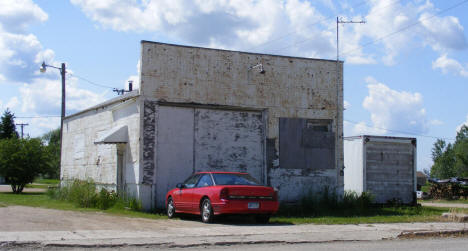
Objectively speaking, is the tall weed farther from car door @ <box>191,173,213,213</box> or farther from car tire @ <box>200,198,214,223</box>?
car tire @ <box>200,198,214,223</box>

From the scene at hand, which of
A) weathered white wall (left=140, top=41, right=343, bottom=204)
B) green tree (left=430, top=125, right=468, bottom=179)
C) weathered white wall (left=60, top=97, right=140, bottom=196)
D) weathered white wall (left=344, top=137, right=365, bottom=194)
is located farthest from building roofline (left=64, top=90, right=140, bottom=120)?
green tree (left=430, top=125, right=468, bottom=179)

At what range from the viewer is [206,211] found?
14125 mm

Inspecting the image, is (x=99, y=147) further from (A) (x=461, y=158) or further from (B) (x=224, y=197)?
(A) (x=461, y=158)

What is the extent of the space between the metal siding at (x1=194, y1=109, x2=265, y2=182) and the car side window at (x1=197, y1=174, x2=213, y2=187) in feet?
12.0

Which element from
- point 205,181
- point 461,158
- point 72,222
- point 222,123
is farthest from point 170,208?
point 461,158

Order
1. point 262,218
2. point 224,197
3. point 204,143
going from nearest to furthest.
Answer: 1. point 224,197
2. point 262,218
3. point 204,143

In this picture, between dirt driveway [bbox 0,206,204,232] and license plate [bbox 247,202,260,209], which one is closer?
dirt driveway [bbox 0,206,204,232]

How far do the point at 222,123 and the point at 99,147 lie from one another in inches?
220

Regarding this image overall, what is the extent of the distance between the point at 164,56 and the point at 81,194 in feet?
19.0

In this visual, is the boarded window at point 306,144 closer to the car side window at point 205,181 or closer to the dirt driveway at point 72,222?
the car side window at point 205,181

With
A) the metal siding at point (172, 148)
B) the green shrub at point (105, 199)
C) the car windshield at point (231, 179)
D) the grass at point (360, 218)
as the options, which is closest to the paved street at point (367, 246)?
the grass at point (360, 218)

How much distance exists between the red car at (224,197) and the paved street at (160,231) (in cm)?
40

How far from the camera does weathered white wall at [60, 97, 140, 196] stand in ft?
59.7

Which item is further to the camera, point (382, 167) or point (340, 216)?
point (382, 167)
